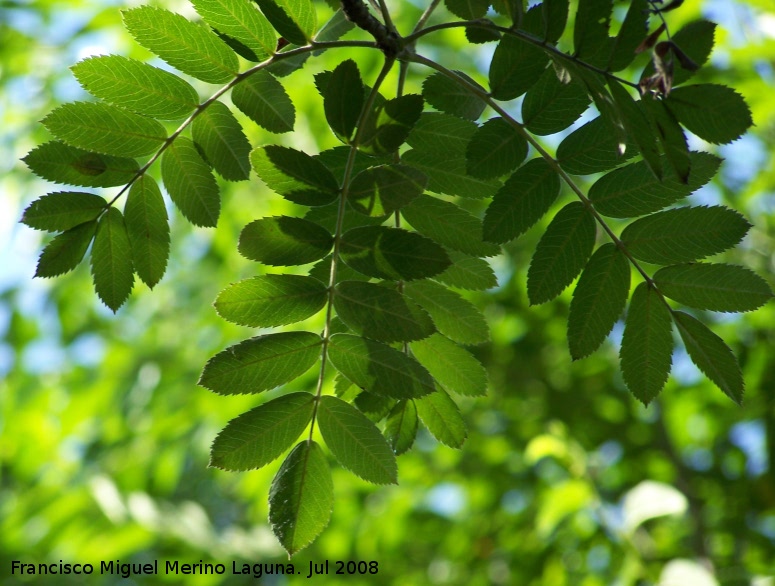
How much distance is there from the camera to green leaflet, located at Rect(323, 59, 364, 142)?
3.17 ft

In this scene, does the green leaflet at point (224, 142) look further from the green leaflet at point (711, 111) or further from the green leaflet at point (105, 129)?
the green leaflet at point (711, 111)

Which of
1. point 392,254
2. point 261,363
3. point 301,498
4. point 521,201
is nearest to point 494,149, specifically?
point 521,201

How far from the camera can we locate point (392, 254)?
98 centimetres

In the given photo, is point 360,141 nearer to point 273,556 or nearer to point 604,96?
point 604,96

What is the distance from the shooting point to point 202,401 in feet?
8.49

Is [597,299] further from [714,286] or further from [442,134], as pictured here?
[442,134]

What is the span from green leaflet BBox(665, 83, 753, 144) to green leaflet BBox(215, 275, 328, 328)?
50cm

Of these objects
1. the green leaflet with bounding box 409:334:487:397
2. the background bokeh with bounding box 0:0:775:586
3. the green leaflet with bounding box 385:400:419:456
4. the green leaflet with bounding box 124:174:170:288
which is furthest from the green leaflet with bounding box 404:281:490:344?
the background bokeh with bounding box 0:0:775:586

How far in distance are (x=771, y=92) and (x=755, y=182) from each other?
375 mm

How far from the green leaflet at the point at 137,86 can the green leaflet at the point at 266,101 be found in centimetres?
8

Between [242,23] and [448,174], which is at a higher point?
[242,23]

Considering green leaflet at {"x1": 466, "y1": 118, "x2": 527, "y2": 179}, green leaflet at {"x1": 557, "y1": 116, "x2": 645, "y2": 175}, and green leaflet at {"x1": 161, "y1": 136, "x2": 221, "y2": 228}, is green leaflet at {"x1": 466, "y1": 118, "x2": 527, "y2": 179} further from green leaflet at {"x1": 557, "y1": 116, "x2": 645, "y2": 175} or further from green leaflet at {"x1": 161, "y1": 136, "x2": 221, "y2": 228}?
green leaflet at {"x1": 161, "y1": 136, "x2": 221, "y2": 228}

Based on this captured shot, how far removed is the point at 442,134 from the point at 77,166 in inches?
A: 20.6

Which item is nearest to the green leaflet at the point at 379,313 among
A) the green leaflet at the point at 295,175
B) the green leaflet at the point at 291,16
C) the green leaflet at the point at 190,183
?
the green leaflet at the point at 295,175
